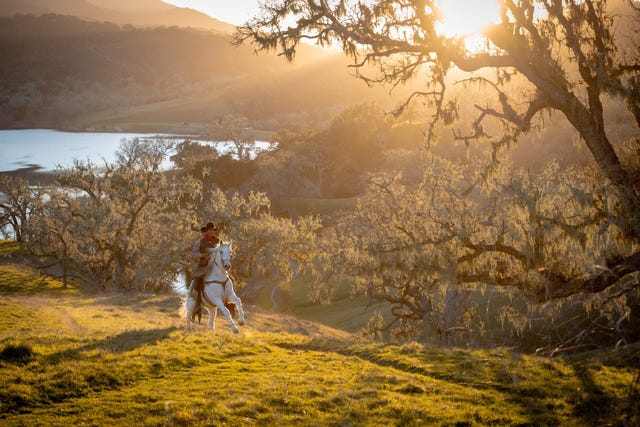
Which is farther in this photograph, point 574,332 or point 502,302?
point 502,302

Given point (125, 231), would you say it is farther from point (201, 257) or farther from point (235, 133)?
point (235, 133)

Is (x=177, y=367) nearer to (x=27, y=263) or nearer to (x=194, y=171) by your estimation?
(x=27, y=263)

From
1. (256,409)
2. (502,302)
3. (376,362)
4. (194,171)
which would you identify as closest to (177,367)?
(256,409)

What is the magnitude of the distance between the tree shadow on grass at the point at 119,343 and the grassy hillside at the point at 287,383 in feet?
0.15

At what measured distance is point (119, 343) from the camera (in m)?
16.1

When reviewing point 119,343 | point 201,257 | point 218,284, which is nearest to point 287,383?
point 119,343

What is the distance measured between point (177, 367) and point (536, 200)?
10.3 meters

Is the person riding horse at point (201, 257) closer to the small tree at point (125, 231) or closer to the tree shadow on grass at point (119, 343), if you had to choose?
the tree shadow on grass at point (119, 343)

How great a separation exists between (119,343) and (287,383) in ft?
19.7

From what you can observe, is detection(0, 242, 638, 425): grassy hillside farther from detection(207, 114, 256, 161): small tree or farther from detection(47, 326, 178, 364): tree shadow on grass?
detection(207, 114, 256, 161): small tree

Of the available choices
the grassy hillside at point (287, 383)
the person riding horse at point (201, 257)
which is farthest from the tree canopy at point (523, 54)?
the person riding horse at point (201, 257)

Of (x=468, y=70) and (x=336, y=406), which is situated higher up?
(x=468, y=70)

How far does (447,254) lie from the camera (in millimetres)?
14211

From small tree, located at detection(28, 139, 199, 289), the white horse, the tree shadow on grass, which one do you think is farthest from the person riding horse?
small tree, located at detection(28, 139, 199, 289)
